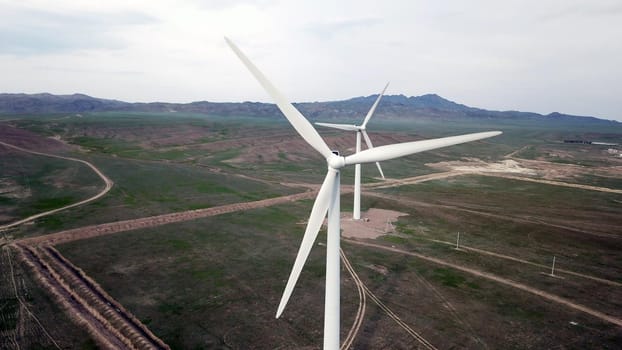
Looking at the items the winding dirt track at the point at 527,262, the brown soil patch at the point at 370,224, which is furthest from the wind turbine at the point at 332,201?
the winding dirt track at the point at 527,262

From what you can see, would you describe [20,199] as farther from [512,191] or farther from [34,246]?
[512,191]

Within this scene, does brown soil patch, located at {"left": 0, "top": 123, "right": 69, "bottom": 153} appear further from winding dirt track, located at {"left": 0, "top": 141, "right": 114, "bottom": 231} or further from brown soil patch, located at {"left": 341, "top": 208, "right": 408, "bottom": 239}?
brown soil patch, located at {"left": 341, "top": 208, "right": 408, "bottom": 239}

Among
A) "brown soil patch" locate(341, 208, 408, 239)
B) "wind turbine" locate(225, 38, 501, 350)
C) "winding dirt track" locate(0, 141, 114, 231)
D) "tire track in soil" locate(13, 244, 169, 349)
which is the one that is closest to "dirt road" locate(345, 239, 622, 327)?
"brown soil patch" locate(341, 208, 408, 239)

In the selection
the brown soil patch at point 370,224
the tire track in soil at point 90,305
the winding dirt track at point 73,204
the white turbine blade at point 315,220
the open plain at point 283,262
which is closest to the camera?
the white turbine blade at point 315,220

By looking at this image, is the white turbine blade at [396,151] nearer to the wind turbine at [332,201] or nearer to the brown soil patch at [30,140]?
the wind turbine at [332,201]

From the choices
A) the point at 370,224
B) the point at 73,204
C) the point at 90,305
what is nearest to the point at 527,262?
the point at 370,224

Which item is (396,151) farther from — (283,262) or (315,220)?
(283,262)
